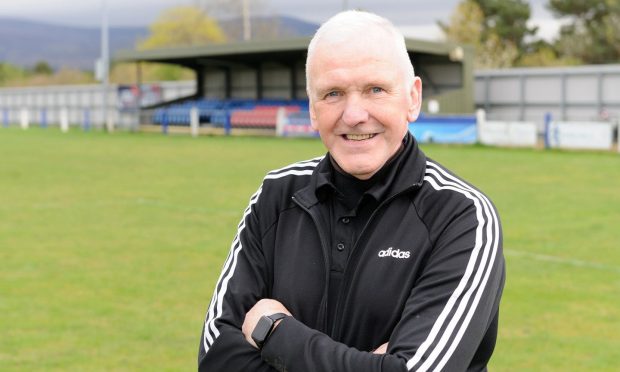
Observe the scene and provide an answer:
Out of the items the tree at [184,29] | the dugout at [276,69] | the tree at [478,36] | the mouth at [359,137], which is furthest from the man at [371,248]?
the tree at [184,29]

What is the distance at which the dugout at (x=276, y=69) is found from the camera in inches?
1506

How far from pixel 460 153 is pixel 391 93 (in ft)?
79.3

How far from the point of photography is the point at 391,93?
2682 millimetres

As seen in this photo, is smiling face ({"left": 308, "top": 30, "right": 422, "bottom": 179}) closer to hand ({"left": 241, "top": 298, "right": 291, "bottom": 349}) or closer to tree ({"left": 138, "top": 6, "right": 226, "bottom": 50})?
hand ({"left": 241, "top": 298, "right": 291, "bottom": 349})

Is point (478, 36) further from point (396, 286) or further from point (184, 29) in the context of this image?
point (396, 286)

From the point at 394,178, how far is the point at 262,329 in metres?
0.57

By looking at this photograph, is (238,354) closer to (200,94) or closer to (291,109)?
(291,109)

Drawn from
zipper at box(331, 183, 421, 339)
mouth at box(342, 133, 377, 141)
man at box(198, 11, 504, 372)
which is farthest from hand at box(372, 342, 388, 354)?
mouth at box(342, 133, 377, 141)

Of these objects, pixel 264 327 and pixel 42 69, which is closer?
pixel 264 327

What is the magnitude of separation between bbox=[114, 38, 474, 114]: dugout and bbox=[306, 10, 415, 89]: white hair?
105 ft

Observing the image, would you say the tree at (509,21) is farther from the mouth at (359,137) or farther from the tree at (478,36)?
the mouth at (359,137)

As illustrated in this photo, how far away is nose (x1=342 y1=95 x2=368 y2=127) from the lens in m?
2.66

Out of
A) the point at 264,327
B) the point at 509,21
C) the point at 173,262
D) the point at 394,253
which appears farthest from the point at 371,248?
the point at 509,21

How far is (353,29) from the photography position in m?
2.60
